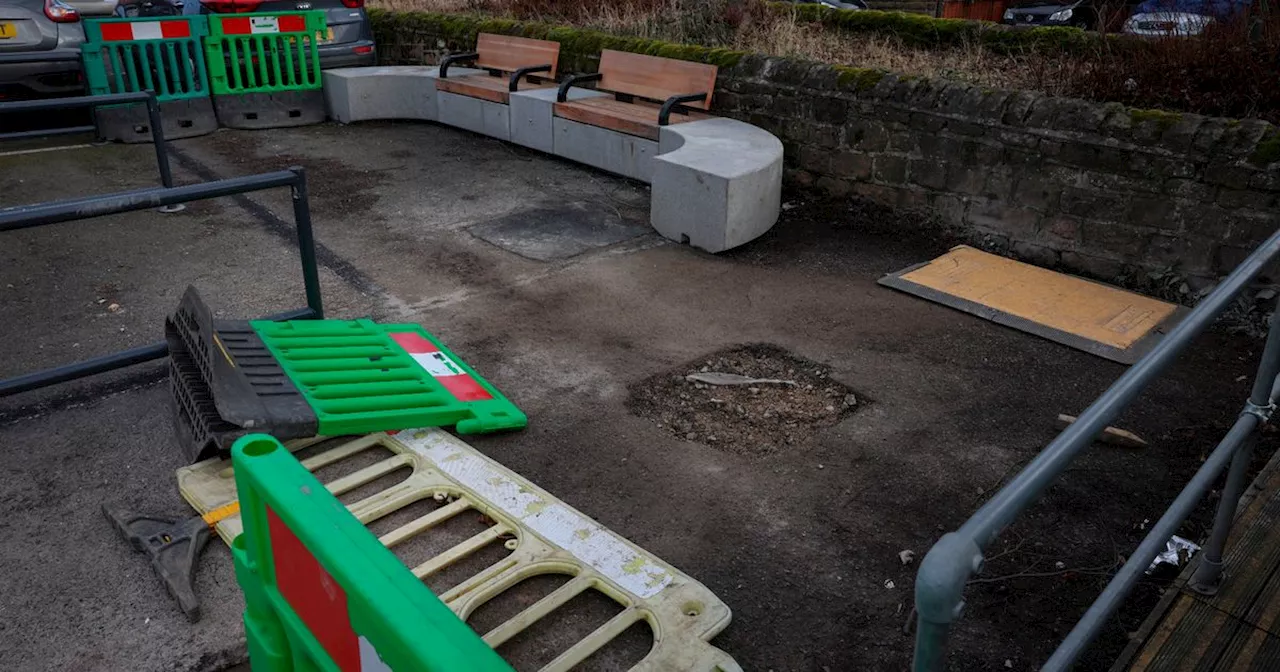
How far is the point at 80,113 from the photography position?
9.25 m

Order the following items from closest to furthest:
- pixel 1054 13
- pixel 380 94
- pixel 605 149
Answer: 1. pixel 605 149
2. pixel 380 94
3. pixel 1054 13

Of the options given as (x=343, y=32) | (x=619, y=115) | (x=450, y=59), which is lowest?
(x=619, y=115)

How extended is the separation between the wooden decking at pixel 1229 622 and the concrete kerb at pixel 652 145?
3526 mm

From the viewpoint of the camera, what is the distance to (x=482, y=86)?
873 centimetres

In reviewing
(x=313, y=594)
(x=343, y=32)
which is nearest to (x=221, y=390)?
(x=313, y=594)

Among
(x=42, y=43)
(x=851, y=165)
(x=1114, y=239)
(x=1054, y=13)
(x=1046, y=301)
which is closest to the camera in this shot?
(x=1046, y=301)

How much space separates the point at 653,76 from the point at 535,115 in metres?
1.18

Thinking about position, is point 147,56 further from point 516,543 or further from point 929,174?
point 516,543

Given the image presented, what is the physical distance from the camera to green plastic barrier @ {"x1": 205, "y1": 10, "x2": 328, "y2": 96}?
Result: 8.80m

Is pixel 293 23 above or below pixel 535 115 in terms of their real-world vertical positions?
above

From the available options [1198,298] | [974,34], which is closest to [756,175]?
[1198,298]

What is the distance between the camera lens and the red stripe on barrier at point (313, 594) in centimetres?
159

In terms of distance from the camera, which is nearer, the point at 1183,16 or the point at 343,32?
the point at 1183,16

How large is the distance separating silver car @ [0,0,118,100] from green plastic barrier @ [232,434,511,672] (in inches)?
296
